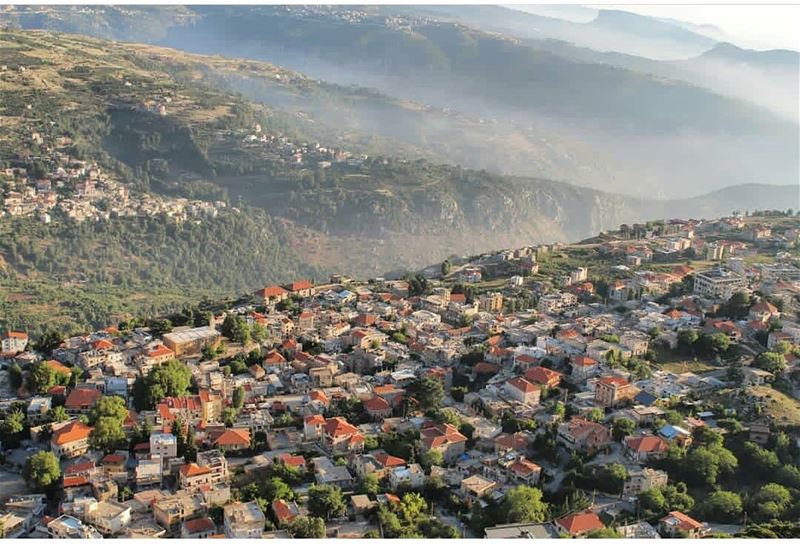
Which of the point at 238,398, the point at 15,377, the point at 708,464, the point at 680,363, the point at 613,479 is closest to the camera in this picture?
the point at 613,479

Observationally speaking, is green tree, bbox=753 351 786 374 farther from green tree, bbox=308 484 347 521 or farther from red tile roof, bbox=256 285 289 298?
red tile roof, bbox=256 285 289 298

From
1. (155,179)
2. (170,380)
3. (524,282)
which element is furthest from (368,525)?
(155,179)

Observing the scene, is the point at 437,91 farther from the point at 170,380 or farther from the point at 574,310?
the point at 170,380

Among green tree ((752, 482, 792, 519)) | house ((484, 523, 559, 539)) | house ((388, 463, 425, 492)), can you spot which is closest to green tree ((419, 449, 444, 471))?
house ((388, 463, 425, 492))

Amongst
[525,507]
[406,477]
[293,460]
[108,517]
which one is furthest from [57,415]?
[525,507]

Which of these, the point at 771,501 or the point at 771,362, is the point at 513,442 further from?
the point at 771,362
